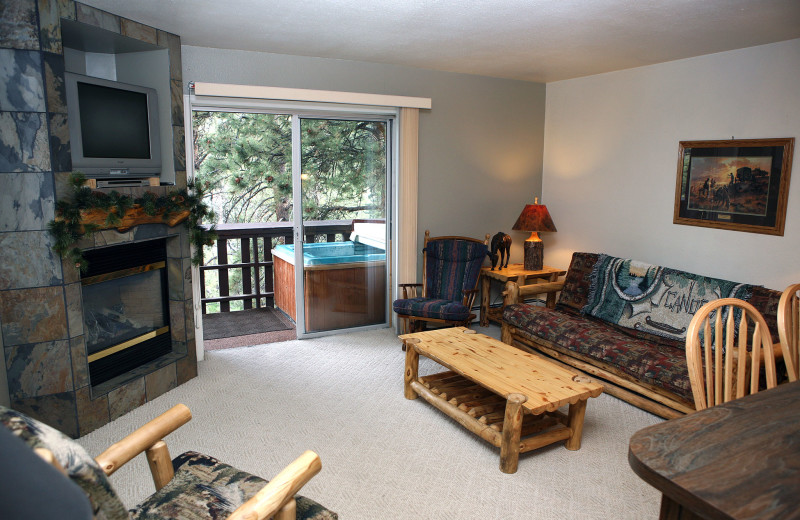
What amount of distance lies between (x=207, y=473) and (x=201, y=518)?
0.24 meters

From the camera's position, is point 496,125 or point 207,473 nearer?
point 207,473

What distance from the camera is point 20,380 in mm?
2885

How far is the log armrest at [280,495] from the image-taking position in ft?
4.66

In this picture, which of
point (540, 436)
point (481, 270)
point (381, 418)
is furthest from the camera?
point (481, 270)

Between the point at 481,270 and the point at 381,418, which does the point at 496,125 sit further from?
the point at 381,418

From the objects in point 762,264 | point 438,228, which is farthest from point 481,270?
point 762,264

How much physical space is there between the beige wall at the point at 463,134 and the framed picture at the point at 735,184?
5.41ft

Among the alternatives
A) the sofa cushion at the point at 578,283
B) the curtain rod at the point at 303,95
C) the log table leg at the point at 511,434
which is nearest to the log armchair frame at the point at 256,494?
the log table leg at the point at 511,434

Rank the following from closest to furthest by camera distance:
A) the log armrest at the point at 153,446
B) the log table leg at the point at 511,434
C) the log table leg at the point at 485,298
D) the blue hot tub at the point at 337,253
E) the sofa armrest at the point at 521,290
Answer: the log armrest at the point at 153,446 → the log table leg at the point at 511,434 → the sofa armrest at the point at 521,290 → the blue hot tub at the point at 337,253 → the log table leg at the point at 485,298

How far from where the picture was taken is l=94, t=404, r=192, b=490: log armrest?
5.42ft

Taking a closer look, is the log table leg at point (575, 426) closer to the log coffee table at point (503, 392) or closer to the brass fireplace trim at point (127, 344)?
the log coffee table at point (503, 392)

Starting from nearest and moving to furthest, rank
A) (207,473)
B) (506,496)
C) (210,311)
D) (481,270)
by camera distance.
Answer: (207,473) → (506,496) → (481,270) → (210,311)

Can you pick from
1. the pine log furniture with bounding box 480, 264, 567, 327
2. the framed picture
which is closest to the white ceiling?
the framed picture

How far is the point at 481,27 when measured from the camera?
3.37m
